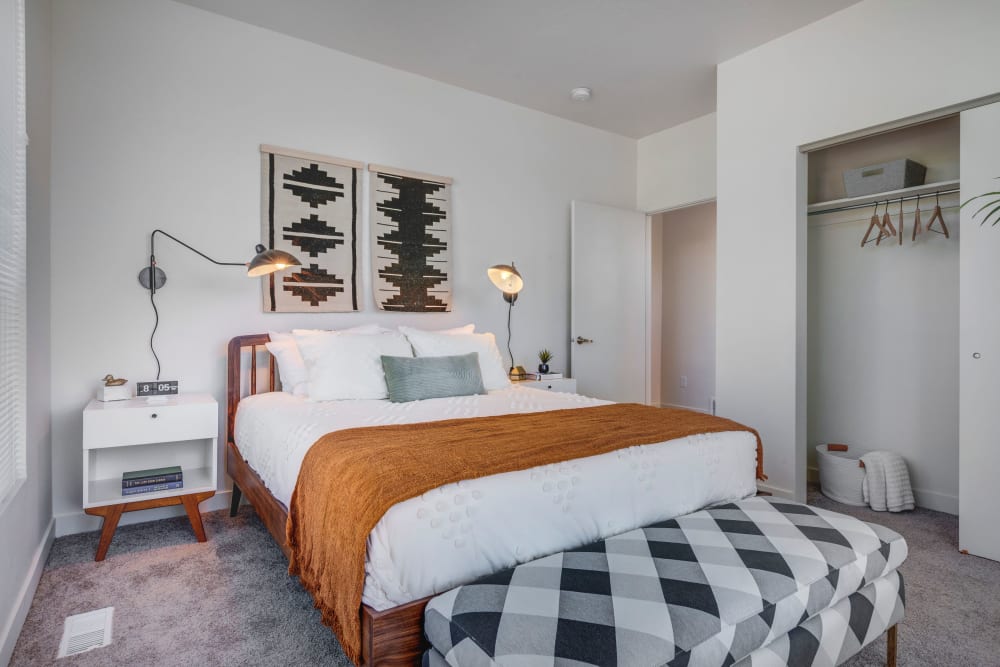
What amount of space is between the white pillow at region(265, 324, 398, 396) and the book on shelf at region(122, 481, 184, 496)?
0.67 metres

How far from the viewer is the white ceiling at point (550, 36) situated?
2.95 m

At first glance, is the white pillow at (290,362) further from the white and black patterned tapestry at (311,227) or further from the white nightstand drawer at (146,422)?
the white nightstand drawer at (146,422)

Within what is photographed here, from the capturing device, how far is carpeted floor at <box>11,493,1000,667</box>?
5.72 feet

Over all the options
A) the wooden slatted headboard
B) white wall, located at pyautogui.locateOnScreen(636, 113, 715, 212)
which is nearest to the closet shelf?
white wall, located at pyautogui.locateOnScreen(636, 113, 715, 212)

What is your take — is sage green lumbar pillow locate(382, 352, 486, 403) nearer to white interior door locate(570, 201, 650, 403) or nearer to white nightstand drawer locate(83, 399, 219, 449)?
white nightstand drawer locate(83, 399, 219, 449)

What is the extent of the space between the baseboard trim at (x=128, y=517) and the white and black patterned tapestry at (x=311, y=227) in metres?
1.12

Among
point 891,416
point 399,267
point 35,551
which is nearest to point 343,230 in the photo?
point 399,267

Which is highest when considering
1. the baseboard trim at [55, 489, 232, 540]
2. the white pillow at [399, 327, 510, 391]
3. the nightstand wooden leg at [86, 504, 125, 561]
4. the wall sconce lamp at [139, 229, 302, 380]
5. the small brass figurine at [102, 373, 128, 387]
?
the wall sconce lamp at [139, 229, 302, 380]

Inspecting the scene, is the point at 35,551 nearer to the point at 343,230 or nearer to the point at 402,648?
the point at 402,648

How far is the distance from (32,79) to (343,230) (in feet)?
5.21

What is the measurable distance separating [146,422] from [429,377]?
131 cm

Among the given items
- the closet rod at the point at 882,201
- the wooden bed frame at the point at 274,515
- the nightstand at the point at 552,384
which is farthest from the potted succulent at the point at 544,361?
the closet rod at the point at 882,201

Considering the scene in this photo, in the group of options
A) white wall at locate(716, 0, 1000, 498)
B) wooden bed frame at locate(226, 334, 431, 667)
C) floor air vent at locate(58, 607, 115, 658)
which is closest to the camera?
wooden bed frame at locate(226, 334, 431, 667)

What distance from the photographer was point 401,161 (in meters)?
3.73
